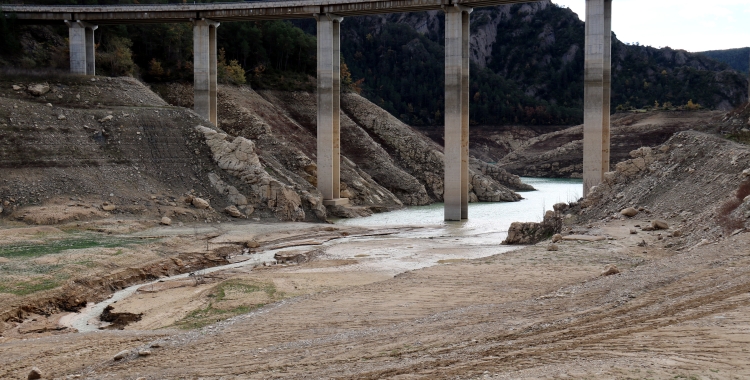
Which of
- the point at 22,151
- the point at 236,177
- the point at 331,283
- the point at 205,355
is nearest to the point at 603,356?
the point at 205,355

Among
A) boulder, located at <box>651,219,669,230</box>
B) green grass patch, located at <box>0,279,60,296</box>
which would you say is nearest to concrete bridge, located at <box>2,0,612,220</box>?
boulder, located at <box>651,219,669,230</box>

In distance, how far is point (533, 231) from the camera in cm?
2900

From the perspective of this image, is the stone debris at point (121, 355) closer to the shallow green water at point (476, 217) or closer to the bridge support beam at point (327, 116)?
the shallow green water at point (476, 217)

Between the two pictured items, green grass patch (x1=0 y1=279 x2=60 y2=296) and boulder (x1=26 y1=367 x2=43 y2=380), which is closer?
boulder (x1=26 y1=367 x2=43 y2=380)

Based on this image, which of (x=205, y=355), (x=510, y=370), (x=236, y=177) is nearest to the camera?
(x=510, y=370)

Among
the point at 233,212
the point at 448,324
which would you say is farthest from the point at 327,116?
the point at 448,324

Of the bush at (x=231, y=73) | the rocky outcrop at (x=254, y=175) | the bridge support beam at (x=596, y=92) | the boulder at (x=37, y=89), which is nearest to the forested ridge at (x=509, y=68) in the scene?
the bush at (x=231, y=73)

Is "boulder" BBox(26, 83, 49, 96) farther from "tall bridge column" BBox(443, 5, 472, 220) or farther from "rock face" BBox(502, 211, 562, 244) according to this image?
"rock face" BBox(502, 211, 562, 244)

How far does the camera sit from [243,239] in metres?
30.0

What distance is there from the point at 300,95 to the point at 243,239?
32208 mm

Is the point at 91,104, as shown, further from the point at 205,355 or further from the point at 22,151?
the point at 205,355

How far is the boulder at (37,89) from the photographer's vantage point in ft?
136

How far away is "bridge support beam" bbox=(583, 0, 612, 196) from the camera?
1411 inches

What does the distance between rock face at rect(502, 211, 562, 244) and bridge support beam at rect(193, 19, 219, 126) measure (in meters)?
24.4
